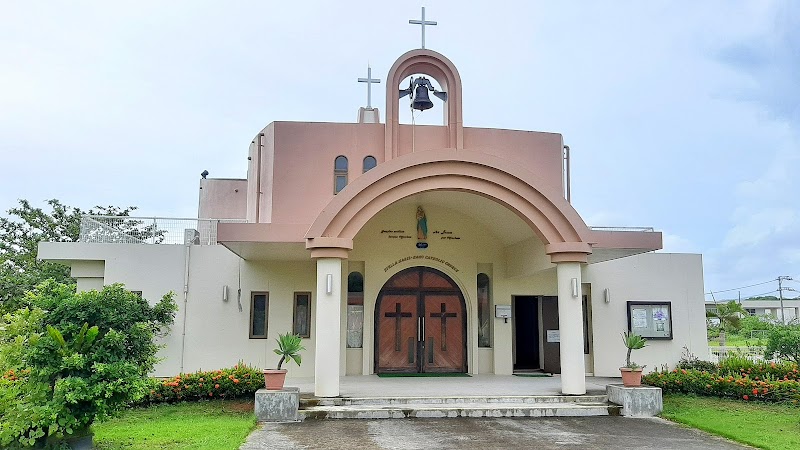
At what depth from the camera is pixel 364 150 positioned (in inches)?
583

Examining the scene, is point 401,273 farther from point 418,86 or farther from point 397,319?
point 418,86

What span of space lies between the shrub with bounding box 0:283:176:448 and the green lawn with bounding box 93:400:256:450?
91cm

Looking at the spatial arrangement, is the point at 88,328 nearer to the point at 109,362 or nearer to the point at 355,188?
the point at 109,362

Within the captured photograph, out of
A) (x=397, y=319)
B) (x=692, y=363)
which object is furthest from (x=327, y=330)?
(x=692, y=363)

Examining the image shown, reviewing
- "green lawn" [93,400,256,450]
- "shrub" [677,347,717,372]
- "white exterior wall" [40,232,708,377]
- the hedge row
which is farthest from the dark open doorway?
"green lawn" [93,400,256,450]

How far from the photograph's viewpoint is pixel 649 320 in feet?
53.9

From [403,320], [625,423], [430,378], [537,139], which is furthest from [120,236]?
[625,423]

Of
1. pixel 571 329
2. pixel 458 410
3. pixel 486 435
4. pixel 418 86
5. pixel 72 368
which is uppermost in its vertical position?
pixel 418 86

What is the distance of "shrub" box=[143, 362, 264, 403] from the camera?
39.2 feet

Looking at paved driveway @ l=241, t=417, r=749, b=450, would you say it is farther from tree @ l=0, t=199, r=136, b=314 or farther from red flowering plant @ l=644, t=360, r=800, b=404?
tree @ l=0, t=199, r=136, b=314

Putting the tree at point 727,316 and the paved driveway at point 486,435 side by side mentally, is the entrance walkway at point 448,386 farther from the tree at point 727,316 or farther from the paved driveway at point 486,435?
the tree at point 727,316

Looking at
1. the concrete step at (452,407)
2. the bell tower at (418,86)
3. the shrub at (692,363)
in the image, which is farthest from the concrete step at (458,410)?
the bell tower at (418,86)

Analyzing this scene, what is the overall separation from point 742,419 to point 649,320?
5732 mm

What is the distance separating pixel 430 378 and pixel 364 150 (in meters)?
5.33
